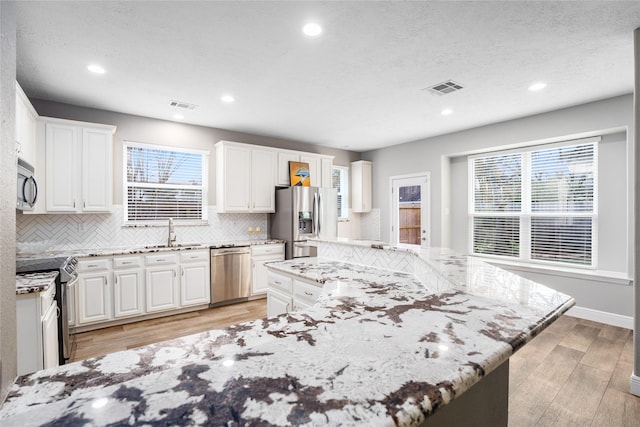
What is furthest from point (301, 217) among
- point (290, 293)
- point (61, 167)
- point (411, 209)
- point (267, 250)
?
point (61, 167)

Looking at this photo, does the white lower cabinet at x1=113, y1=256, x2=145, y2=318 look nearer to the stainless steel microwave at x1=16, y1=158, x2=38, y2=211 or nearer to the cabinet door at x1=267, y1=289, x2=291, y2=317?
the stainless steel microwave at x1=16, y1=158, x2=38, y2=211

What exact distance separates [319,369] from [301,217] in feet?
14.7

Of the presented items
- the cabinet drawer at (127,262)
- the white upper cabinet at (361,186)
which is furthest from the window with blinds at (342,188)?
the cabinet drawer at (127,262)

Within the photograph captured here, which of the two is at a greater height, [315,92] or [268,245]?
[315,92]

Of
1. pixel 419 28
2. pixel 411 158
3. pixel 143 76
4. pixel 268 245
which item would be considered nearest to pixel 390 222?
pixel 411 158

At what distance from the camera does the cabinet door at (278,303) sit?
261 cm

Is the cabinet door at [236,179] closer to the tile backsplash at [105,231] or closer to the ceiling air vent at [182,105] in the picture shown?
the tile backsplash at [105,231]

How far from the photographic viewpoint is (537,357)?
9.47 ft

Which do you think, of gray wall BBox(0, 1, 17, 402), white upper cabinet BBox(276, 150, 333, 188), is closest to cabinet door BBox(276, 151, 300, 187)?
white upper cabinet BBox(276, 150, 333, 188)

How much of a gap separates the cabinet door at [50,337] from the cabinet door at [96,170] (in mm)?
1857

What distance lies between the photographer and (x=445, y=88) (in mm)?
3459

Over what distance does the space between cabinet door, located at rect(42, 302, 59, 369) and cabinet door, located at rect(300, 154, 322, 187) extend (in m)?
4.12

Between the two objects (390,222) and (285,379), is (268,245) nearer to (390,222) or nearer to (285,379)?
(390,222)

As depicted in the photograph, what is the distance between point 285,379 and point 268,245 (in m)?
4.37
